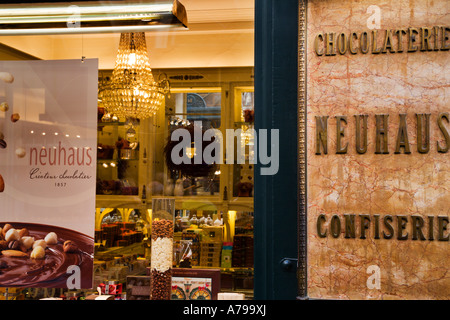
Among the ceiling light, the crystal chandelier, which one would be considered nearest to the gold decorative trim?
the ceiling light

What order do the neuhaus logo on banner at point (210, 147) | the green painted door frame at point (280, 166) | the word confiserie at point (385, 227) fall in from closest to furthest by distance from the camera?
the word confiserie at point (385, 227)
the green painted door frame at point (280, 166)
the neuhaus logo on banner at point (210, 147)

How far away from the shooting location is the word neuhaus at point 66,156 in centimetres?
292

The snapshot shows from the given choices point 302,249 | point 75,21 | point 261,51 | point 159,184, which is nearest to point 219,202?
point 159,184

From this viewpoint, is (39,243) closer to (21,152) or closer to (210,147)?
(21,152)

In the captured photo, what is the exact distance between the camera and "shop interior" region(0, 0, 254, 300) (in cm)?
284

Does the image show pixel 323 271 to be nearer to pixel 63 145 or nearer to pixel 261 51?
pixel 261 51

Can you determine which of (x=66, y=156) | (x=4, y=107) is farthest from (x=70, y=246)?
(x=4, y=107)

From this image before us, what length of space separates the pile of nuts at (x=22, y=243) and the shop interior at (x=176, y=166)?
0.82 feet

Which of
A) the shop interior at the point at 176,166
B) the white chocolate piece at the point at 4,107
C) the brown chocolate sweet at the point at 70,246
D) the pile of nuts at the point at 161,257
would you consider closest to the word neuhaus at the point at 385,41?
the shop interior at the point at 176,166

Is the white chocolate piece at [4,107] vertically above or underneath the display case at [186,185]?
above

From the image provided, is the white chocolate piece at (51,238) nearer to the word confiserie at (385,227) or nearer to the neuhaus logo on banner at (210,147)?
the neuhaus logo on banner at (210,147)

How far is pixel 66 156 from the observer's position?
2928 mm

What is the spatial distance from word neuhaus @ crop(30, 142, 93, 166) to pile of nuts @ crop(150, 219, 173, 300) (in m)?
0.66
